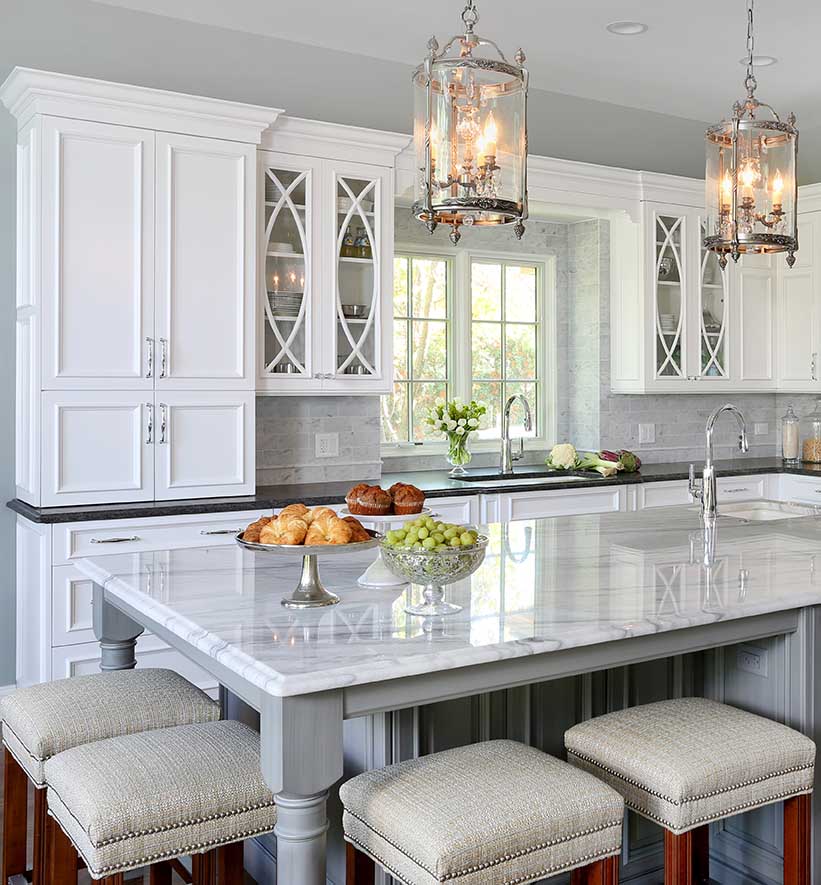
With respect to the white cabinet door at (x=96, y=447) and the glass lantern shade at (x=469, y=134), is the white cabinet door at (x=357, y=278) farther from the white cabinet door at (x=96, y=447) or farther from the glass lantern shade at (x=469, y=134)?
the glass lantern shade at (x=469, y=134)

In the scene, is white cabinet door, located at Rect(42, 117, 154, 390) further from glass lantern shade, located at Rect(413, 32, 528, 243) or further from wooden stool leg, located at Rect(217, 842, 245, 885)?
wooden stool leg, located at Rect(217, 842, 245, 885)

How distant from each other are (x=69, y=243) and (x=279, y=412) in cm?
130

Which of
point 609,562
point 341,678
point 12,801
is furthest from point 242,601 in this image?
point 609,562

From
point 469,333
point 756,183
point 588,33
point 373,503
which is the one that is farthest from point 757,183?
point 469,333

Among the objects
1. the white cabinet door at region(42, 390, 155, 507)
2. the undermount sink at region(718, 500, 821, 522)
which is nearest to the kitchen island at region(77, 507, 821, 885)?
the undermount sink at region(718, 500, 821, 522)

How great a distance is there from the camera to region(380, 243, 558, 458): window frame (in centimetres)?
541

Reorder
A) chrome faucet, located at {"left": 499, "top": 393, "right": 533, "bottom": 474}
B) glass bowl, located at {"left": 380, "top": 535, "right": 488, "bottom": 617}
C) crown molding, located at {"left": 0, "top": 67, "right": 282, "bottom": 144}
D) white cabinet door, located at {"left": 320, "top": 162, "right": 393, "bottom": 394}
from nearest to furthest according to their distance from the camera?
glass bowl, located at {"left": 380, "top": 535, "right": 488, "bottom": 617} → crown molding, located at {"left": 0, "top": 67, "right": 282, "bottom": 144} → white cabinet door, located at {"left": 320, "top": 162, "right": 393, "bottom": 394} → chrome faucet, located at {"left": 499, "top": 393, "right": 533, "bottom": 474}

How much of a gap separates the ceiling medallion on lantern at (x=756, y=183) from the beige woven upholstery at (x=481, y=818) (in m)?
1.63

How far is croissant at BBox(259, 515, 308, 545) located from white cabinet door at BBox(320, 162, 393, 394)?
2.44 meters

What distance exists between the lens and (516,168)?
2.29m

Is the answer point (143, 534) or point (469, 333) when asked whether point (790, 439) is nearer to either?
point (469, 333)

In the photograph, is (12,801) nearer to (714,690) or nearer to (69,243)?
(714,690)

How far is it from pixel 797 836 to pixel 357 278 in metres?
3.05

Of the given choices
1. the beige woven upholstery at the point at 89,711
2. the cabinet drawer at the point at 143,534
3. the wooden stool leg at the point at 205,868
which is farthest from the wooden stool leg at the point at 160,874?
the cabinet drawer at the point at 143,534
